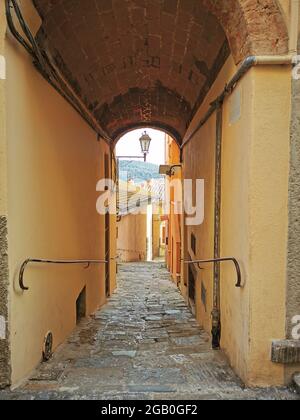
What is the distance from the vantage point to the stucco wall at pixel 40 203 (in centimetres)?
263

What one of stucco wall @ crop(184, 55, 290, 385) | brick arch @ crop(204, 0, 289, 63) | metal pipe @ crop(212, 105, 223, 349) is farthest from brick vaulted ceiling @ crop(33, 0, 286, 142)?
metal pipe @ crop(212, 105, 223, 349)

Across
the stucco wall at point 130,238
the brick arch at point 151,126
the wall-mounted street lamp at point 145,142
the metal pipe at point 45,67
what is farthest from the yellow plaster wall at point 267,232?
the stucco wall at point 130,238

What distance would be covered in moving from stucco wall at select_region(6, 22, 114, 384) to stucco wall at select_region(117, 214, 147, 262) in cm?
1571

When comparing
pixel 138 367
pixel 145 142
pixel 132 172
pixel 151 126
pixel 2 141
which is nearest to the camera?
pixel 2 141

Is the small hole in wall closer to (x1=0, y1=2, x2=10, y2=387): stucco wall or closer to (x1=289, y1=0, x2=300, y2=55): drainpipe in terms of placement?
(x1=0, y1=2, x2=10, y2=387): stucco wall

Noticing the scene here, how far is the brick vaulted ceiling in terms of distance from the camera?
2.89 metres

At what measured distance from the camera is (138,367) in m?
3.21

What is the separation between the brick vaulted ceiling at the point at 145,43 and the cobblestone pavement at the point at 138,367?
8.52 ft

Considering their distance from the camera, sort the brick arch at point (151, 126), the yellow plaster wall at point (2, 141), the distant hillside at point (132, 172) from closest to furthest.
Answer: the yellow plaster wall at point (2, 141), the brick arch at point (151, 126), the distant hillside at point (132, 172)

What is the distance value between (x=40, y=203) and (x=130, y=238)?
60.9ft

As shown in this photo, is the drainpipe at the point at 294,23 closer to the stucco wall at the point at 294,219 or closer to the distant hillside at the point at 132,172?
the stucco wall at the point at 294,219

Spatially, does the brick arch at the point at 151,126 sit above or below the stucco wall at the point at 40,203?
above

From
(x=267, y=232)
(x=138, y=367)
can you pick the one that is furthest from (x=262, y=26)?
(x=138, y=367)

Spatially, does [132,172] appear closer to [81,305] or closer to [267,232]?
[81,305]
